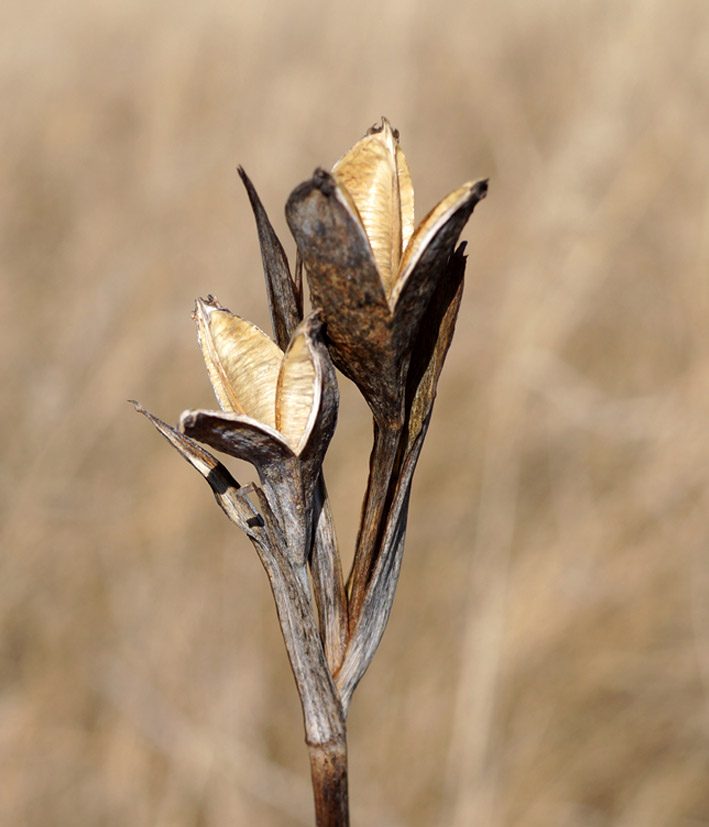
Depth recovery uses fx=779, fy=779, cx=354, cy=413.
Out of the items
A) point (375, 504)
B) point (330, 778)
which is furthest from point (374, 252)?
point (330, 778)

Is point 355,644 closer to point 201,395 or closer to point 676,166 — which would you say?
point 201,395

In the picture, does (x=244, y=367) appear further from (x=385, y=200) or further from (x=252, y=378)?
(x=385, y=200)

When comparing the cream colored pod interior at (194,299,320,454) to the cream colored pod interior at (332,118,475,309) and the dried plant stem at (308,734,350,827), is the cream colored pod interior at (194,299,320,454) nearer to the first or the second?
the cream colored pod interior at (332,118,475,309)

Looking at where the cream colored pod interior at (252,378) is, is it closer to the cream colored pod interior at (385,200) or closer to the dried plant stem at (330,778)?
the cream colored pod interior at (385,200)

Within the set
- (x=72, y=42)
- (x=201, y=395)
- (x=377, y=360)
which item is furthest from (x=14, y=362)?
(x=377, y=360)

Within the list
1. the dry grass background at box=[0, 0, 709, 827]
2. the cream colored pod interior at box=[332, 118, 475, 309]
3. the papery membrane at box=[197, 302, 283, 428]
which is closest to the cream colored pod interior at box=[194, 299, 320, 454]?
the papery membrane at box=[197, 302, 283, 428]

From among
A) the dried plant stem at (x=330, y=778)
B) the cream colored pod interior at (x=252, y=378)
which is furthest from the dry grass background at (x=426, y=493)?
the cream colored pod interior at (x=252, y=378)
